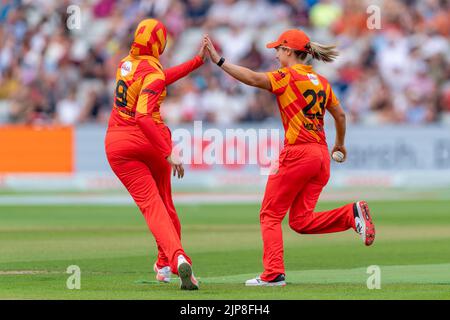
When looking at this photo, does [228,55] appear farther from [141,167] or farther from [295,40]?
[141,167]

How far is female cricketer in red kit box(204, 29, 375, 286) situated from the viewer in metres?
10.9

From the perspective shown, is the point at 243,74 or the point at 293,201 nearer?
the point at 243,74

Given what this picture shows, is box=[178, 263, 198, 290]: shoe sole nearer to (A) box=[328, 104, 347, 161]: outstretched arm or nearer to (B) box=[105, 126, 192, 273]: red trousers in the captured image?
(B) box=[105, 126, 192, 273]: red trousers

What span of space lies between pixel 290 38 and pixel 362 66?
1681cm

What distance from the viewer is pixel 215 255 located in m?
14.6

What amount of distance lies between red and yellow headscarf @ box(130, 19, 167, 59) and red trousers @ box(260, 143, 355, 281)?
1.55 meters

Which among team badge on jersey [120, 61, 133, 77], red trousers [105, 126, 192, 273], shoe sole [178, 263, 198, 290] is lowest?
shoe sole [178, 263, 198, 290]

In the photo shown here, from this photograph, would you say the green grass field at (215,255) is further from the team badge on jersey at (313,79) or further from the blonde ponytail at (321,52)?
the blonde ponytail at (321,52)

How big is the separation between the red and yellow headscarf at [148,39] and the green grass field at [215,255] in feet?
7.10

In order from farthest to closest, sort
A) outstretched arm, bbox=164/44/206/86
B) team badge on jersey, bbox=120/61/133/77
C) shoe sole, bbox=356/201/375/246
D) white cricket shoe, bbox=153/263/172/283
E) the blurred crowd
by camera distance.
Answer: the blurred crowd
white cricket shoe, bbox=153/263/172/283
outstretched arm, bbox=164/44/206/86
shoe sole, bbox=356/201/375/246
team badge on jersey, bbox=120/61/133/77

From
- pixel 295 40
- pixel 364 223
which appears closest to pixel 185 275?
pixel 364 223

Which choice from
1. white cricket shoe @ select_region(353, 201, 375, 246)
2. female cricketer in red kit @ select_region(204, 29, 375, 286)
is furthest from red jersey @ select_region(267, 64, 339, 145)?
white cricket shoe @ select_region(353, 201, 375, 246)

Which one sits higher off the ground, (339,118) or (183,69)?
(183,69)

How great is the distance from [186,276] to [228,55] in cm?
1819
